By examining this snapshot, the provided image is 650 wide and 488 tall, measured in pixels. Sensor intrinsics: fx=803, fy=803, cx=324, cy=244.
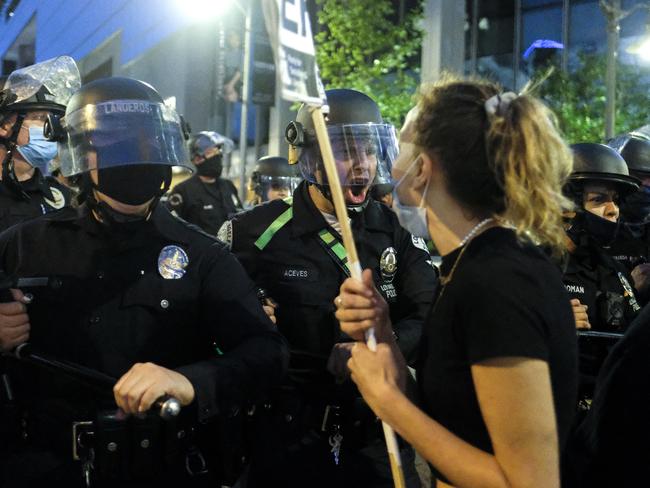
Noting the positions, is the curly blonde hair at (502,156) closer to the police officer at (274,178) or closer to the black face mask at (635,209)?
the black face mask at (635,209)

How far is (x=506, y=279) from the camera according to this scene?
172 centimetres

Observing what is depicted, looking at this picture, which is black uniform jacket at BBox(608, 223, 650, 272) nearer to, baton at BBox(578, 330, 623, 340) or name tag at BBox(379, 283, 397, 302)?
baton at BBox(578, 330, 623, 340)

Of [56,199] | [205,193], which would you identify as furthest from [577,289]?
[205,193]

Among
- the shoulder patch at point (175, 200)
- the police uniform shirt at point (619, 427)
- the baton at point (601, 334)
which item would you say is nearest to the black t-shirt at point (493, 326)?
the police uniform shirt at point (619, 427)

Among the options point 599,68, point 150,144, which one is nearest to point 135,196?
point 150,144

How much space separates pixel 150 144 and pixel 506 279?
1.50 m

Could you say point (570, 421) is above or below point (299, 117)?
below

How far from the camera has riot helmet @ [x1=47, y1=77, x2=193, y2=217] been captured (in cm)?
271

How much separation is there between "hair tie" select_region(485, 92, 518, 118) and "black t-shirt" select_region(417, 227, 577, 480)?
27cm

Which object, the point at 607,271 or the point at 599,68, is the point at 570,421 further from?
the point at 599,68

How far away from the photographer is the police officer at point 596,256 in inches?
161

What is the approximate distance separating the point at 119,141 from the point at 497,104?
1.39m

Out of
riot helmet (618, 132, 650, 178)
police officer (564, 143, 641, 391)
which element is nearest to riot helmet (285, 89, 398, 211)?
police officer (564, 143, 641, 391)

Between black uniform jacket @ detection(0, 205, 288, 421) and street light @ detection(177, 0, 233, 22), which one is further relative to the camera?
street light @ detection(177, 0, 233, 22)
